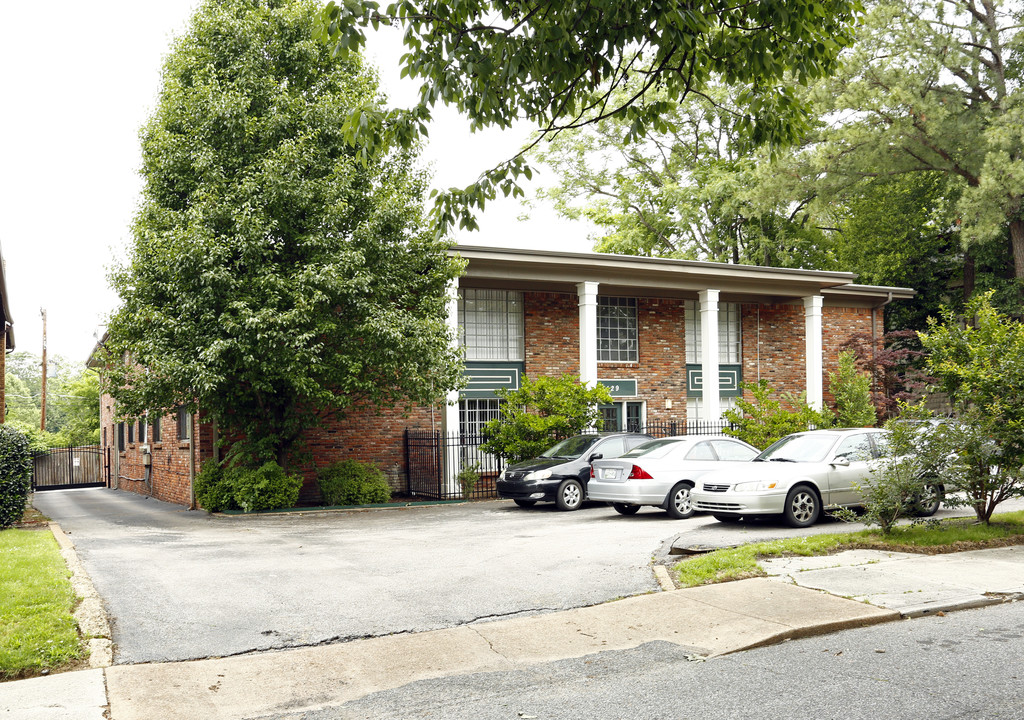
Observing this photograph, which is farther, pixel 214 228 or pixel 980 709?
pixel 214 228

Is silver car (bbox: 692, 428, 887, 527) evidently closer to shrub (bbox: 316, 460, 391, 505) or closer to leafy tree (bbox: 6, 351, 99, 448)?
shrub (bbox: 316, 460, 391, 505)

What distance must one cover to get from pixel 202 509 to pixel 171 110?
8.81m

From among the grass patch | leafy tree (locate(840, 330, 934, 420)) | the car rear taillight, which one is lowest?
the grass patch

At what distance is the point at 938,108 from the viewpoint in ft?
93.0

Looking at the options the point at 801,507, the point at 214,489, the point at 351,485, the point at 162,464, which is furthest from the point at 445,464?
the point at 801,507

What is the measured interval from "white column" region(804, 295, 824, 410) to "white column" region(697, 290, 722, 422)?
12.4 ft

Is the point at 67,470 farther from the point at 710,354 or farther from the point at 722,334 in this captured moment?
the point at 710,354

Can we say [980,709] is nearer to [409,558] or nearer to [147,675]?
[147,675]

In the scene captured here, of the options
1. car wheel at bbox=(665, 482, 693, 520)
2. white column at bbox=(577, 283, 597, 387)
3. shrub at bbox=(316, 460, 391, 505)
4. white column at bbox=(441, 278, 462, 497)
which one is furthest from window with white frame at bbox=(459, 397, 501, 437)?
car wheel at bbox=(665, 482, 693, 520)

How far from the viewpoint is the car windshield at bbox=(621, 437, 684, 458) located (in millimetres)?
14867

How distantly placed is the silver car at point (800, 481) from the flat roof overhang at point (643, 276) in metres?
9.83

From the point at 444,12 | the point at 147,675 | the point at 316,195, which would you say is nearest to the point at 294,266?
the point at 316,195

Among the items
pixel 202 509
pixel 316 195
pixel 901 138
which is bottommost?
pixel 202 509

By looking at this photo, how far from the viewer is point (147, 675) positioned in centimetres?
611
